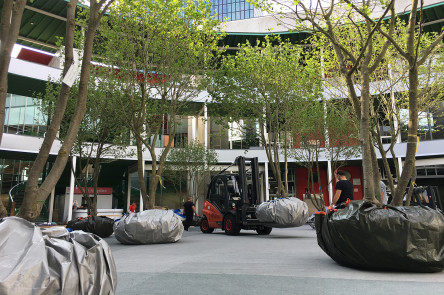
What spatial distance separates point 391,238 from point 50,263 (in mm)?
4130

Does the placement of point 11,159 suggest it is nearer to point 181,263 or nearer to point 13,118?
point 13,118

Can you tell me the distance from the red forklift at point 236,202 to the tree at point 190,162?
375 inches

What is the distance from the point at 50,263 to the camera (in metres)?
Answer: 2.75

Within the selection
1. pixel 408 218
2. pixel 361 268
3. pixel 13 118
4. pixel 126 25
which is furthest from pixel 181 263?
pixel 13 118

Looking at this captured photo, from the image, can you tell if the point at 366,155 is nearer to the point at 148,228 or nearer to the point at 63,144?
the point at 63,144

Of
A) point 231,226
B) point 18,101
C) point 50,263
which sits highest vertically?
point 18,101

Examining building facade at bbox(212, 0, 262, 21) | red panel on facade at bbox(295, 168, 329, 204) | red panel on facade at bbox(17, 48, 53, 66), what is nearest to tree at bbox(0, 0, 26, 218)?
red panel on facade at bbox(17, 48, 53, 66)

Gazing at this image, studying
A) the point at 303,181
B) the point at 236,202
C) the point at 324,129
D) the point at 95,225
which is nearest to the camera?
the point at 95,225

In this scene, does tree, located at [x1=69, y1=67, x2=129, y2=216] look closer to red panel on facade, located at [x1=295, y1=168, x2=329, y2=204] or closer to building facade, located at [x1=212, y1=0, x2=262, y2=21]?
red panel on facade, located at [x1=295, y1=168, x2=329, y2=204]

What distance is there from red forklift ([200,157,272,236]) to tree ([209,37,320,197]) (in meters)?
2.25

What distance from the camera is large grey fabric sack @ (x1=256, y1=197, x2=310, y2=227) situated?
33.8 ft

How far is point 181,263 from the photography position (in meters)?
5.89

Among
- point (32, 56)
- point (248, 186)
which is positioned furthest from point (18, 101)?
point (248, 186)

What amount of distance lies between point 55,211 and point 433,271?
25119mm
